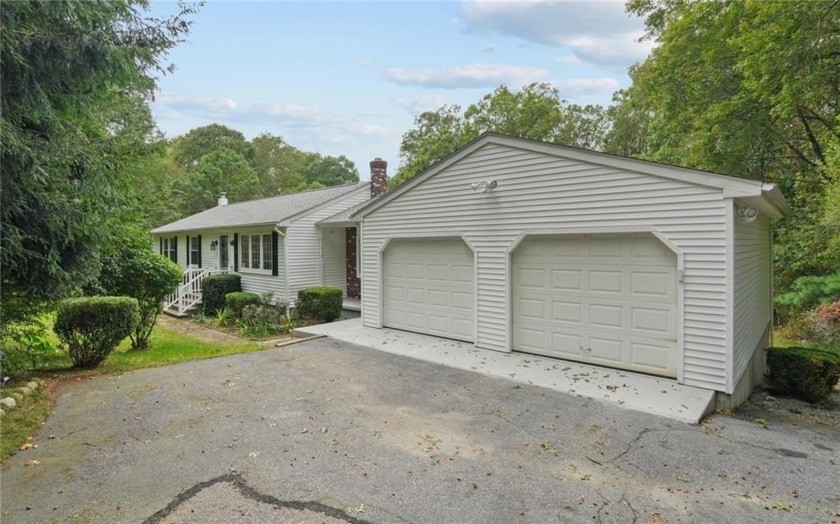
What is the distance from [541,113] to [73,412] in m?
25.0

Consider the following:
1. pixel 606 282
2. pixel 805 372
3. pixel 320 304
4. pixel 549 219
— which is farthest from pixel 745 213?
pixel 320 304

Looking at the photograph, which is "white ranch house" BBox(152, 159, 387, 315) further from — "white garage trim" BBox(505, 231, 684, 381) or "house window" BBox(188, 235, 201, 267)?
"white garage trim" BBox(505, 231, 684, 381)

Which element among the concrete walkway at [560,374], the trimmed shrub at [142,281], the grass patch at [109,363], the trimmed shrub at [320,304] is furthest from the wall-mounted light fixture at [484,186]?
the trimmed shrub at [142,281]

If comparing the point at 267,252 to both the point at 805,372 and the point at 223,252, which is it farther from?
the point at 805,372

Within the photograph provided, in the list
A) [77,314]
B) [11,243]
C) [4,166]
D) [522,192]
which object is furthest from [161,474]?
[522,192]

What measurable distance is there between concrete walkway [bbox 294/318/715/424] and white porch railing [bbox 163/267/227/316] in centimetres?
743

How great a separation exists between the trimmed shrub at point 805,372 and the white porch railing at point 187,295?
1517 cm

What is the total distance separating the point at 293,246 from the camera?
13.3m

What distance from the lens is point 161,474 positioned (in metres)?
3.64

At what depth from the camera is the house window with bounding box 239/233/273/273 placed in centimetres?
1413

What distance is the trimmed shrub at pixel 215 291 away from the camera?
14.2 m

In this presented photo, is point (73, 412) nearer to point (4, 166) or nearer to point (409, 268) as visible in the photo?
point (4, 166)

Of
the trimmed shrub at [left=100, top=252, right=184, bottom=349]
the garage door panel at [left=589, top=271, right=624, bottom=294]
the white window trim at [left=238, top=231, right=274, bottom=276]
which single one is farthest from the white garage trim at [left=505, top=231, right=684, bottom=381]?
the white window trim at [left=238, top=231, right=274, bottom=276]

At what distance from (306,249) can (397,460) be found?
10.6 meters
